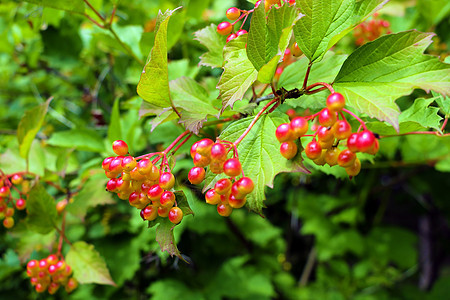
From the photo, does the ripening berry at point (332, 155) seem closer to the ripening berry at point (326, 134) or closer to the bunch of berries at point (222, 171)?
the ripening berry at point (326, 134)

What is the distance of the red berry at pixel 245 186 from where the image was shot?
534mm

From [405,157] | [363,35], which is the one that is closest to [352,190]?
[405,157]

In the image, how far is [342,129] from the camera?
517 millimetres

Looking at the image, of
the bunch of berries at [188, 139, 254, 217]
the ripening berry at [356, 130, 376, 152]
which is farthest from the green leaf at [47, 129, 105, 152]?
the ripening berry at [356, 130, 376, 152]

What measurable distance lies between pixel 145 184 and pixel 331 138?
1.10 feet

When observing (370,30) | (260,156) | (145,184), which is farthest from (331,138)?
(370,30)

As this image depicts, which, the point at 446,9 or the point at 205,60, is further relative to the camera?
the point at 446,9

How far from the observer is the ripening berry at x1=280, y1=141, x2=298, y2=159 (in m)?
0.55

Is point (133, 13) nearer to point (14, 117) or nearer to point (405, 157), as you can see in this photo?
point (14, 117)

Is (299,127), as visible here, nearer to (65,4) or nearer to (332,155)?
(332,155)

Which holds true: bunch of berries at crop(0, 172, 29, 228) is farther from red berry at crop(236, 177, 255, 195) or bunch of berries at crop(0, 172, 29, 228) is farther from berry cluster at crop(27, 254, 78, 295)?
red berry at crop(236, 177, 255, 195)

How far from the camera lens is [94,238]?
144cm

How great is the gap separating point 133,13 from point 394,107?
1316mm

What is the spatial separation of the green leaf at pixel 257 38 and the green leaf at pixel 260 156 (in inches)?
4.2
